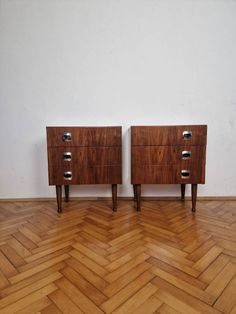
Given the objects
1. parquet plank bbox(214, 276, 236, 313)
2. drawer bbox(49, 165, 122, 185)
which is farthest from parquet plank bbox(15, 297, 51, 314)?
drawer bbox(49, 165, 122, 185)

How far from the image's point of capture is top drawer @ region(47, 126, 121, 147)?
1.70 m

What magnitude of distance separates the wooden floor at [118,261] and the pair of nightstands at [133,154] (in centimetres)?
34

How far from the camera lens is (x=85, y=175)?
1.76m

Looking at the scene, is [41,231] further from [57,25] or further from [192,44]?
[192,44]

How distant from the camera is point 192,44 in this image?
6.43ft

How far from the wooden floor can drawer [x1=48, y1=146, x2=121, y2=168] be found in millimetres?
466

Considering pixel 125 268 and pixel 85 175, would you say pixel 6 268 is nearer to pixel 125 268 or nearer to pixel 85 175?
pixel 125 268

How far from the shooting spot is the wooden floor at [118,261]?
84cm

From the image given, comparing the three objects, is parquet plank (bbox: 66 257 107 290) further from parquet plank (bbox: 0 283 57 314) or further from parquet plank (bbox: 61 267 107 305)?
parquet plank (bbox: 0 283 57 314)

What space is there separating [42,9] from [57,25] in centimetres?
21

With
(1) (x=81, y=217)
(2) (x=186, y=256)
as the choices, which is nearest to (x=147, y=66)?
(1) (x=81, y=217)

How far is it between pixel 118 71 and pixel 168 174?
1.14m

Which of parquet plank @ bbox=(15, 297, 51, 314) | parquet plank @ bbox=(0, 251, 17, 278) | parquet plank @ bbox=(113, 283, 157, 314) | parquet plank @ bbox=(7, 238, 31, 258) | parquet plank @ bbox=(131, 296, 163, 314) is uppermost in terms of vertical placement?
parquet plank @ bbox=(131, 296, 163, 314)

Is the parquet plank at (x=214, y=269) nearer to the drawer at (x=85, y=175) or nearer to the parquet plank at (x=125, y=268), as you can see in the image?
the parquet plank at (x=125, y=268)
